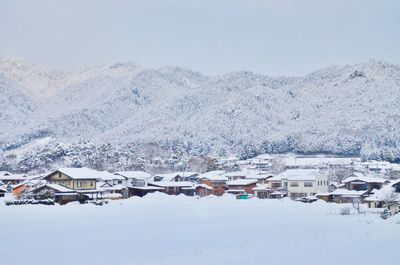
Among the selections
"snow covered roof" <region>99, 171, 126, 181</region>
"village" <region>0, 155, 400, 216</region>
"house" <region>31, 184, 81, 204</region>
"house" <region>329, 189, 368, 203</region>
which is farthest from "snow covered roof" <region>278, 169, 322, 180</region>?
"house" <region>31, 184, 81, 204</region>

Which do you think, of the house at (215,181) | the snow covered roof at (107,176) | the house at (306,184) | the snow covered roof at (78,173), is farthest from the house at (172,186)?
the house at (306,184)

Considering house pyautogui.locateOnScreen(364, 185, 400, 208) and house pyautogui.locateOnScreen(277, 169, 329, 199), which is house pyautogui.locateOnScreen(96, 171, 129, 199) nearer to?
house pyautogui.locateOnScreen(277, 169, 329, 199)

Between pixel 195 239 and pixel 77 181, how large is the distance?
110 feet

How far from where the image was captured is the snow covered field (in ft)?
57.5

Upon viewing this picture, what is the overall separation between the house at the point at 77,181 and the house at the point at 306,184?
70.5 ft

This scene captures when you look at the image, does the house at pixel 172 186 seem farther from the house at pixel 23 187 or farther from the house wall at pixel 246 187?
the house at pixel 23 187

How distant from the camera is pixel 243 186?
222ft

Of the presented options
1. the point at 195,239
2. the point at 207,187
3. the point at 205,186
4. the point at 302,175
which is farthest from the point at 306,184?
the point at 195,239

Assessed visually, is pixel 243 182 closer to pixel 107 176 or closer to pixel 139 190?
pixel 139 190

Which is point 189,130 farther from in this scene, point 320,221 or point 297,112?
point 320,221

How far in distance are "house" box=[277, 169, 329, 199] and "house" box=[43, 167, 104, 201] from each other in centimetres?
2150

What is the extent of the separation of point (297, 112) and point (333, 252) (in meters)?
→ 153

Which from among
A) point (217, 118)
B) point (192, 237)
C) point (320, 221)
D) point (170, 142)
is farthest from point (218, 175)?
point (217, 118)

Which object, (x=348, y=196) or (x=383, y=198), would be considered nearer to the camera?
(x=383, y=198)
